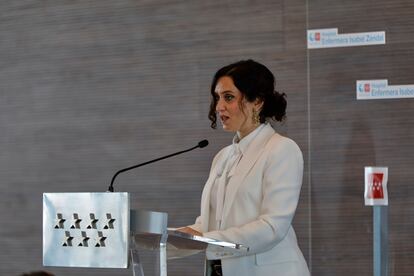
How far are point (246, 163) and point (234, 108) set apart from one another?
0.22 m

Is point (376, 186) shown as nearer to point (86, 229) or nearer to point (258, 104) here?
point (258, 104)

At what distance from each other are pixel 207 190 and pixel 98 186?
1.80m

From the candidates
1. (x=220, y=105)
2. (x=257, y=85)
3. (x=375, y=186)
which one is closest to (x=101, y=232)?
(x=220, y=105)

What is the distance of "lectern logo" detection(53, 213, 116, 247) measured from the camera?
208 cm

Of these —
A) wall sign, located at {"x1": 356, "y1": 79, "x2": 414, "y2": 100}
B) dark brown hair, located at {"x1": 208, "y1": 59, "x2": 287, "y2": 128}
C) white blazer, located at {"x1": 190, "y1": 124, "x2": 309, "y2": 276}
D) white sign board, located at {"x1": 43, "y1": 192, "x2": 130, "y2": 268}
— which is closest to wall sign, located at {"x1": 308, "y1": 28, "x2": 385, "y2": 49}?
wall sign, located at {"x1": 356, "y1": 79, "x2": 414, "y2": 100}

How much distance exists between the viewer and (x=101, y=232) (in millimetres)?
2090

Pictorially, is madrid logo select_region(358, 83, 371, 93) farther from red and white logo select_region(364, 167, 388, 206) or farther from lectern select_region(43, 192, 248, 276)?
lectern select_region(43, 192, 248, 276)

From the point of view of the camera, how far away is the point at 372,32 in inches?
156

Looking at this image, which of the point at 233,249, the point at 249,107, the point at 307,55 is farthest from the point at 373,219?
the point at 233,249

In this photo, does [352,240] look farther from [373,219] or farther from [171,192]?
[171,192]

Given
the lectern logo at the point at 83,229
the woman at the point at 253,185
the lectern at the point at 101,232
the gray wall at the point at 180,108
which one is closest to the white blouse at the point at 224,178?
the woman at the point at 253,185

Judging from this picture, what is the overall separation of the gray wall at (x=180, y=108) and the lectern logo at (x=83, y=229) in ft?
6.87

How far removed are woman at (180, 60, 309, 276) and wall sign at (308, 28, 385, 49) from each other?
3.90ft

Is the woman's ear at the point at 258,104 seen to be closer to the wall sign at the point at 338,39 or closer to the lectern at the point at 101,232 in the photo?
the lectern at the point at 101,232
